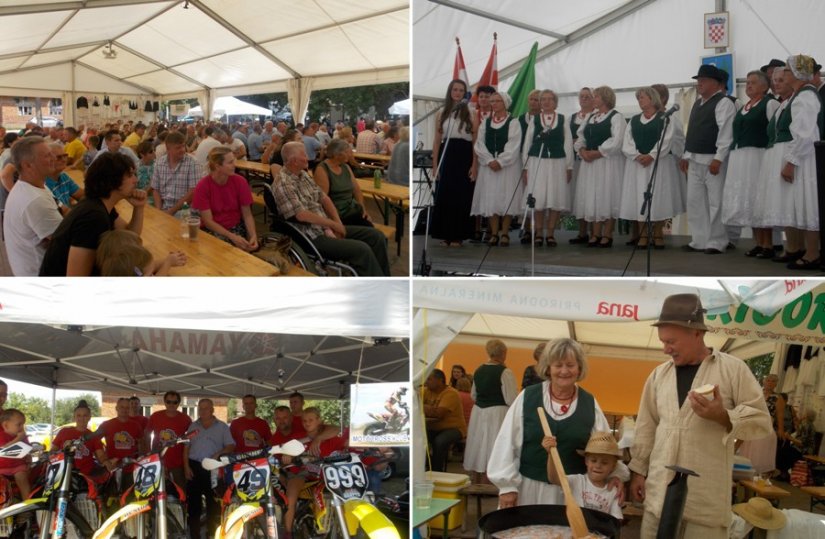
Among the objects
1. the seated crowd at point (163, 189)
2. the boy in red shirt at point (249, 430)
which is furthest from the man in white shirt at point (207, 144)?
the boy in red shirt at point (249, 430)

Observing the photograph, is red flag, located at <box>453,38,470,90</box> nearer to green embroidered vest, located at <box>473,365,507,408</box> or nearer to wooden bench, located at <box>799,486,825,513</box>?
green embroidered vest, located at <box>473,365,507,408</box>

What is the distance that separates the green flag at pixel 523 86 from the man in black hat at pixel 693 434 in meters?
1.39

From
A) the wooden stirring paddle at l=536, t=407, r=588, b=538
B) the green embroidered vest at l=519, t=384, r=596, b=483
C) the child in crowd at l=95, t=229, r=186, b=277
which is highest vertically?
the child in crowd at l=95, t=229, r=186, b=277

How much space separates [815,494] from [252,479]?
8.46ft

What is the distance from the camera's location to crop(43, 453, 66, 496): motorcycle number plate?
379 cm

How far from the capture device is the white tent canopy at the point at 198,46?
3533 mm

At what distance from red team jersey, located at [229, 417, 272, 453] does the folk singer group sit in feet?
5.03

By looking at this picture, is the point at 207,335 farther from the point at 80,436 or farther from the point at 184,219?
the point at 184,219

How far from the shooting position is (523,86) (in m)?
4.09

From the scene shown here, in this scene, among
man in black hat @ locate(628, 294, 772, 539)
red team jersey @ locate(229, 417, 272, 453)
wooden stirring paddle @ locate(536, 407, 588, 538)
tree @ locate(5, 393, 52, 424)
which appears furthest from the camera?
tree @ locate(5, 393, 52, 424)

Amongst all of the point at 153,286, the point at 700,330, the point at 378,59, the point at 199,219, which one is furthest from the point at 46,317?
the point at 700,330

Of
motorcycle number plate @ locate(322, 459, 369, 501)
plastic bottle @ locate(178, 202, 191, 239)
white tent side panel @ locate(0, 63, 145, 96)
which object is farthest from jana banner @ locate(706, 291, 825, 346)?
white tent side panel @ locate(0, 63, 145, 96)

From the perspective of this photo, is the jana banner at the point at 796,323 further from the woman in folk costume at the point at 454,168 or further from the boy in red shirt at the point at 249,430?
the boy in red shirt at the point at 249,430

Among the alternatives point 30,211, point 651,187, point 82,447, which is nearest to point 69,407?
point 82,447
